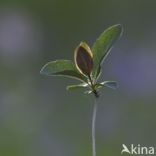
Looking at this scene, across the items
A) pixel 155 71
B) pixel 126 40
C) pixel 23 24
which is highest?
pixel 23 24

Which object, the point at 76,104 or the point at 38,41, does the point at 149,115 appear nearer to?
the point at 76,104

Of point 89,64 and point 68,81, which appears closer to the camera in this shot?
point 89,64

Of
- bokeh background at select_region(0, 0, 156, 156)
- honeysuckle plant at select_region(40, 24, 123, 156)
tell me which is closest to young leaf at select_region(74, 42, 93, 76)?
honeysuckle plant at select_region(40, 24, 123, 156)

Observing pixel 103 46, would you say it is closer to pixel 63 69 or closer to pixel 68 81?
pixel 63 69

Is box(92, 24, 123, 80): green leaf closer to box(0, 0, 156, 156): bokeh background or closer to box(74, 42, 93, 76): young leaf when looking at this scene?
box(74, 42, 93, 76): young leaf

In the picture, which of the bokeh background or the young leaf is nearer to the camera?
the young leaf

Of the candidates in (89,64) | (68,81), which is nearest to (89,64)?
(89,64)

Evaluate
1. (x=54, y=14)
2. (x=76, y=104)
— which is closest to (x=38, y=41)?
(x=54, y=14)
